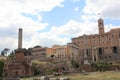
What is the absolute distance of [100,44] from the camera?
4240 inches

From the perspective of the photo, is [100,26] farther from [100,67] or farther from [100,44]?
[100,67]

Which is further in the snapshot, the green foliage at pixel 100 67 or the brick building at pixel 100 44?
the brick building at pixel 100 44

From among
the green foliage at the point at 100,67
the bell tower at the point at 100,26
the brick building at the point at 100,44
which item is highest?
the bell tower at the point at 100,26

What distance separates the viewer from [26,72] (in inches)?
1922

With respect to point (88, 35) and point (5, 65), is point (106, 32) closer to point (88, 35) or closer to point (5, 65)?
point (88, 35)

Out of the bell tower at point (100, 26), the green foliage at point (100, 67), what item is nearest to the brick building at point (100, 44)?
the bell tower at point (100, 26)

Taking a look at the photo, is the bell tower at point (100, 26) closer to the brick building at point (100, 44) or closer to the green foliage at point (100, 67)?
the brick building at point (100, 44)

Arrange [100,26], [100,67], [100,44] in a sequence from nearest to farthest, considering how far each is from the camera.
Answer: [100,67] < [100,44] < [100,26]

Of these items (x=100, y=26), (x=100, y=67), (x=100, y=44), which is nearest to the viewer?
(x=100, y=67)

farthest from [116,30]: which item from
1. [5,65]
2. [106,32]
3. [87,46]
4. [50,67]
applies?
[5,65]

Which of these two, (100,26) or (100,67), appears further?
(100,26)

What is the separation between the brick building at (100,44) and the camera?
102 metres

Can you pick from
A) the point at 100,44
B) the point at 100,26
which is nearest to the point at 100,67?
the point at 100,44

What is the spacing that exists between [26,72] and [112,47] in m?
61.0
